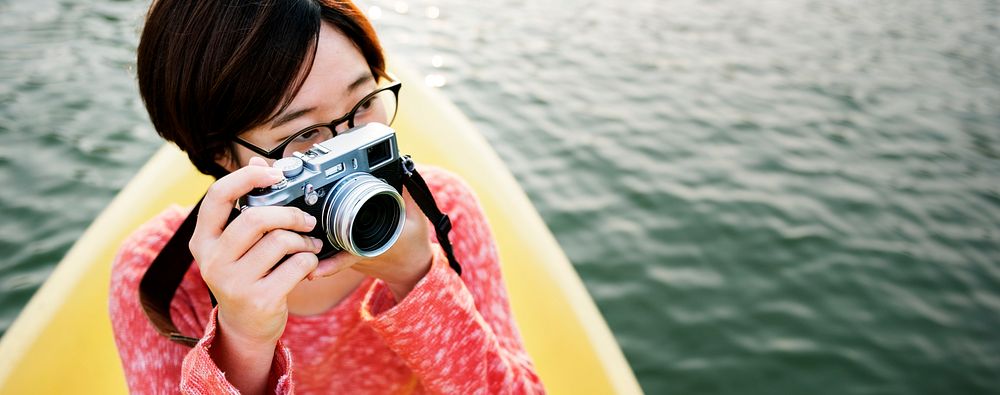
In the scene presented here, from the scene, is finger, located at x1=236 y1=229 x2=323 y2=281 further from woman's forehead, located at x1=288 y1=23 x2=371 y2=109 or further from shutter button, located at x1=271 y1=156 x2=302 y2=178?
woman's forehead, located at x1=288 y1=23 x2=371 y2=109

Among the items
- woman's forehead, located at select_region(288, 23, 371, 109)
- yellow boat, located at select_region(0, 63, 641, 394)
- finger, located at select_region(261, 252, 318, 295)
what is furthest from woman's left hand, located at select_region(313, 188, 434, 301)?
yellow boat, located at select_region(0, 63, 641, 394)

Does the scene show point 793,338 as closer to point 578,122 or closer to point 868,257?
point 868,257

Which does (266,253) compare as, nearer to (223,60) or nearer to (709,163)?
(223,60)

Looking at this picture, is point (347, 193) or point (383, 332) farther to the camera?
point (383, 332)

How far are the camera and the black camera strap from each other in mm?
97

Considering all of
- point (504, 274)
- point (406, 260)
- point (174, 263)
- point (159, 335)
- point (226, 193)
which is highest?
point (226, 193)

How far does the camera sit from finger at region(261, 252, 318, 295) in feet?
3.01

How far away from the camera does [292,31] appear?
109cm

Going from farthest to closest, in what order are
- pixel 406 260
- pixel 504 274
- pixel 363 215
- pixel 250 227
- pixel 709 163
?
A: 1. pixel 709 163
2. pixel 504 274
3. pixel 406 260
4. pixel 363 215
5. pixel 250 227

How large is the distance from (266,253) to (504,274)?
1.34 m

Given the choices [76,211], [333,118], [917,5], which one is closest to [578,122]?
[76,211]

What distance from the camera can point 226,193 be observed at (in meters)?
0.88

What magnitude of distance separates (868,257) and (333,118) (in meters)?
3.28

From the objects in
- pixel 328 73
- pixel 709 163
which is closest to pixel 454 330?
pixel 328 73
